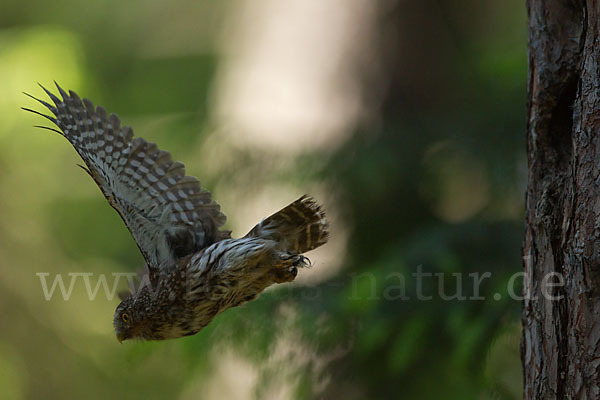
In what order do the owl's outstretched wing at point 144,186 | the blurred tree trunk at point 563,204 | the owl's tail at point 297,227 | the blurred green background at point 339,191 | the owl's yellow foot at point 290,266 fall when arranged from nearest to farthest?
1. the blurred tree trunk at point 563,204
2. the owl's yellow foot at point 290,266
3. the owl's tail at point 297,227
4. the owl's outstretched wing at point 144,186
5. the blurred green background at point 339,191

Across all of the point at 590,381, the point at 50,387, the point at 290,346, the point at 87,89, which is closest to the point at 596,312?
the point at 590,381

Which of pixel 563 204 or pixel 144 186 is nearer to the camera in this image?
pixel 563 204

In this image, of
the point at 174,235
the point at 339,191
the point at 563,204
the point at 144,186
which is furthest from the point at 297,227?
the point at 339,191

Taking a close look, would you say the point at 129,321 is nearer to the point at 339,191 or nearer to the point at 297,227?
the point at 297,227

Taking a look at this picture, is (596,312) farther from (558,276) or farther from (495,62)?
(495,62)

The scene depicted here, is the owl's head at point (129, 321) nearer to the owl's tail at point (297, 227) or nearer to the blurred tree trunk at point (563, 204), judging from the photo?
the owl's tail at point (297, 227)

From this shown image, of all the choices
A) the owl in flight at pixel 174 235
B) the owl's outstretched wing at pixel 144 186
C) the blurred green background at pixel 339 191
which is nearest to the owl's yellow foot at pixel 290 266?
the owl in flight at pixel 174 235
